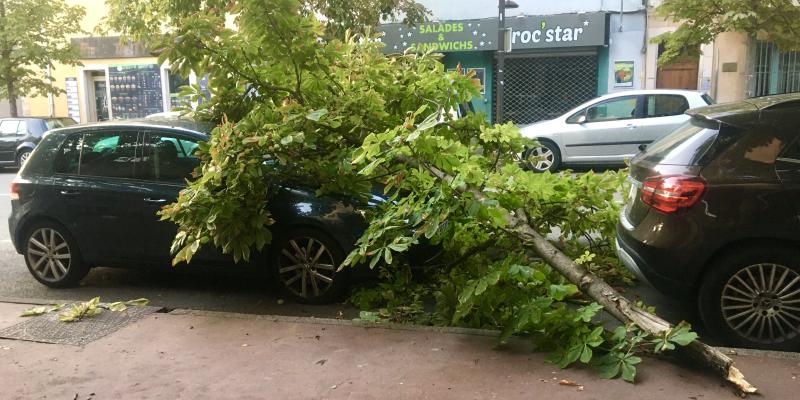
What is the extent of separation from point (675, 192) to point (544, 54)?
15014mm

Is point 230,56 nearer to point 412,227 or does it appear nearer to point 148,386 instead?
point 412,227

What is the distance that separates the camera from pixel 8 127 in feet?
60.1

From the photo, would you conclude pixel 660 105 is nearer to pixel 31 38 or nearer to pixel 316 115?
pixel 316 115

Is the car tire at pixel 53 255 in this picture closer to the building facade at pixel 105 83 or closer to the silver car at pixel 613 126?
the silver car at pixel 613 126

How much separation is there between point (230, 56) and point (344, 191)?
4.34ft

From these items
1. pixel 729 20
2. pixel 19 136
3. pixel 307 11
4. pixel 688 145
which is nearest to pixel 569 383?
pixel 688 145

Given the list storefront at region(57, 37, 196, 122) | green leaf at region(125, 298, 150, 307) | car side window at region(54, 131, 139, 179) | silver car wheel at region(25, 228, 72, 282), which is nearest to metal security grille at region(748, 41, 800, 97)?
car side window at region(54, 131, 139, 179)

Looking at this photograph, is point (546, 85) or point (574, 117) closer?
point (574, 117)

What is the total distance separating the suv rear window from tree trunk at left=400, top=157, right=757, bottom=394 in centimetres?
96

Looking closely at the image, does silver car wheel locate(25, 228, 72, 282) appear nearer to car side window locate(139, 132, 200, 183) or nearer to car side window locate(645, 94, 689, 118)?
car side window locate(139, 132, 200, 183)

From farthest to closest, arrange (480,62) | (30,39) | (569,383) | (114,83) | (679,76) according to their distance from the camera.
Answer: (114,83) → (30,39) → (480,62) → (679,76) → (569,383)

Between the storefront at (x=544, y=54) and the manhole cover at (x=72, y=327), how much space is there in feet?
45.5

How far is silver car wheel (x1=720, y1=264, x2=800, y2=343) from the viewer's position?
4227 millimetres

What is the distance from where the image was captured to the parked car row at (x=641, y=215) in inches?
168
